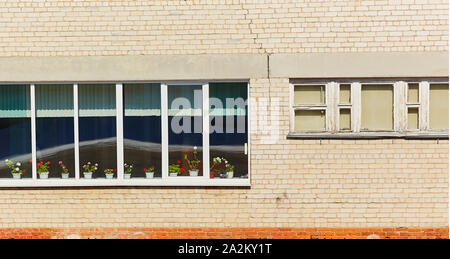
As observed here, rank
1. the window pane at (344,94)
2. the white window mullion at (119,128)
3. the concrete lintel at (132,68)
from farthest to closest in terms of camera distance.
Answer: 1. the white window mullion at (119,128)
2. the window pane at (344,94)
3. the concrete lintel at (132,68)

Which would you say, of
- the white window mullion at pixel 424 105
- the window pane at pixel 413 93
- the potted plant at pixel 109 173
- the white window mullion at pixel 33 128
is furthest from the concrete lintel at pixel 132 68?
the white window mullion at pixel 424 105

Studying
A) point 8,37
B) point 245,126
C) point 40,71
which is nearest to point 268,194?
point 245,126

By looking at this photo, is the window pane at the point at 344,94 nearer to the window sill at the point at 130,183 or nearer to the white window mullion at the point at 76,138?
the window sill at the point at 130,183

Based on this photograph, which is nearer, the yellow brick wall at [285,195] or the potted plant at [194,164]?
the yellow brick wall at [285,195]

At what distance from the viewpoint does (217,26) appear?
701 centimetres

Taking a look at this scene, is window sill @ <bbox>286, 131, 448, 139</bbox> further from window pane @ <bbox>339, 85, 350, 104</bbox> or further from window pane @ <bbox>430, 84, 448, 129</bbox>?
window pane @ <bbox>339, 85, 350, 104</bbox>

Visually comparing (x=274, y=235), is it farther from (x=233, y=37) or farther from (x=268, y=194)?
(x=233, y=37)

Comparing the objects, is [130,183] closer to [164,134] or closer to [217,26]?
[164,134]

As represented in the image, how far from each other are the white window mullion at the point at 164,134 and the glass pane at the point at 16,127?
2.20 m

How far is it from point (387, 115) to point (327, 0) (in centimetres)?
204

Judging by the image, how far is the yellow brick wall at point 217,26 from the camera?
6906 mm

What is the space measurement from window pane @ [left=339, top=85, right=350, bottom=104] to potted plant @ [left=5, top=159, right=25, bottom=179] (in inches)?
210

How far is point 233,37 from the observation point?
6992 mm

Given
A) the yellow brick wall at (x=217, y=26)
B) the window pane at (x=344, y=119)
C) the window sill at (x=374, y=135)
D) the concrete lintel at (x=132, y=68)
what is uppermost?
the yellow brick wall at (x=217, y=26)
